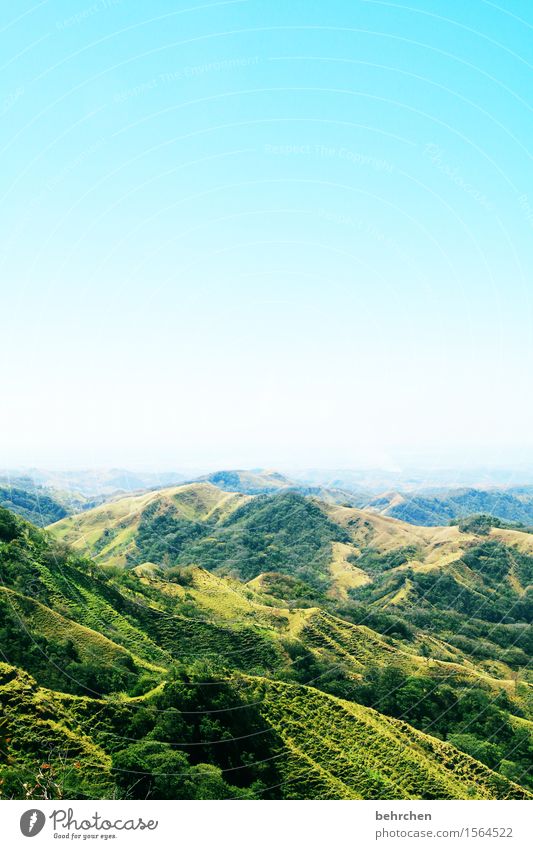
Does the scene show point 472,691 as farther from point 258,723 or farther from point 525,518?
point 525,518

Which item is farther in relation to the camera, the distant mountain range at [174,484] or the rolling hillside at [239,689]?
the distant mountain range at [174,484]

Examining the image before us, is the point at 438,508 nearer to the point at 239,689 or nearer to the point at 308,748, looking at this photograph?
the point at 239,689
